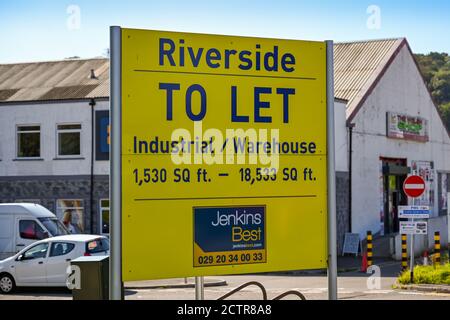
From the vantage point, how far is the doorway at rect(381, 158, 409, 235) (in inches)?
1714

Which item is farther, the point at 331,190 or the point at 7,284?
the point at 7,284

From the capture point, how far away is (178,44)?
7.27 metres

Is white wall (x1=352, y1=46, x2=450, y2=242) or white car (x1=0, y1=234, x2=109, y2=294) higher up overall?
white wall (x1=352, y1=46, x2=450, y2=242)

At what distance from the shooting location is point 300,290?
71.5 ft

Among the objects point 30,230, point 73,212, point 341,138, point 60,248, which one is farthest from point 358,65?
point 60,248

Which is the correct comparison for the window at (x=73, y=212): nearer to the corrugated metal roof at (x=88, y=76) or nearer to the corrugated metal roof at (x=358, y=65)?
the corrugated metal roof at (x=88, y=76)

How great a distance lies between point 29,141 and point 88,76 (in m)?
4.39

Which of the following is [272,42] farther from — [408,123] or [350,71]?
[408,123]

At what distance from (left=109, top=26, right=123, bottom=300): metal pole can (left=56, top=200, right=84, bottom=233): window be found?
28.6 m

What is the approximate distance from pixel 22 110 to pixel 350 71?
17.0 meters

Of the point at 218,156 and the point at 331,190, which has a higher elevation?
the point at 218,156

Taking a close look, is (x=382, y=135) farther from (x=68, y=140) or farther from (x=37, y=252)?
(x=37, y=252)

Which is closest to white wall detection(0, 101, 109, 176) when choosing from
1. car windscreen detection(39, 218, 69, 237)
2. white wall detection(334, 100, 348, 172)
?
car windscreen detection(39, 218, 69, 237)

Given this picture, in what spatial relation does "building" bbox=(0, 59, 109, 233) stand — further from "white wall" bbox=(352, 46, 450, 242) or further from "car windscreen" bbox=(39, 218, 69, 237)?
"white wall" bbox=(352, 46, 450, 242)
